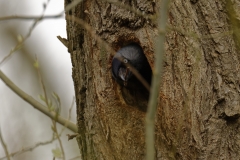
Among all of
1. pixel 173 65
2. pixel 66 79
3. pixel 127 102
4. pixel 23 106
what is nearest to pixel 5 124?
pixel 23 106

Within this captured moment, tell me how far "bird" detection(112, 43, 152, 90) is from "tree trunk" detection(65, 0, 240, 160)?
147 millimetres

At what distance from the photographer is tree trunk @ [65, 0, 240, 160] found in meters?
3.38

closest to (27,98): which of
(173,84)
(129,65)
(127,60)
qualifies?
(173,84)

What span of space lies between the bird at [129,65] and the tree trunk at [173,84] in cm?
15

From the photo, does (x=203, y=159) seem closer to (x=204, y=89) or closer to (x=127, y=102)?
(x=204, y=89)

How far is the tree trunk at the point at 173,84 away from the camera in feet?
11.1

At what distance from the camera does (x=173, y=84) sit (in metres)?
3.55

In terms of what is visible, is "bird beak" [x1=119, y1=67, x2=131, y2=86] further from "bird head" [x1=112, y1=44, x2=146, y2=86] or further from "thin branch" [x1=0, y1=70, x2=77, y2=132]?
"thin branch" [x1=0, y1=70, x2=77, y2=132]

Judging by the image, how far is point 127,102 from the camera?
4.10 metres

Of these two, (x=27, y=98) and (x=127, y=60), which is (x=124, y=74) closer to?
(x=127, y=60)

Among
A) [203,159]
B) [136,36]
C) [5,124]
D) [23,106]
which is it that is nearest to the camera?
[203,159]

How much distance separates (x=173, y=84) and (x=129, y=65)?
0.77 m

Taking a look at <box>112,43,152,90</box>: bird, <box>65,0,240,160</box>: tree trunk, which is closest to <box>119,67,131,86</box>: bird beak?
<box>112,43,152,90</box>: bird

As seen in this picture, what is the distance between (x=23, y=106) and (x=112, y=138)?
3.78 meters
